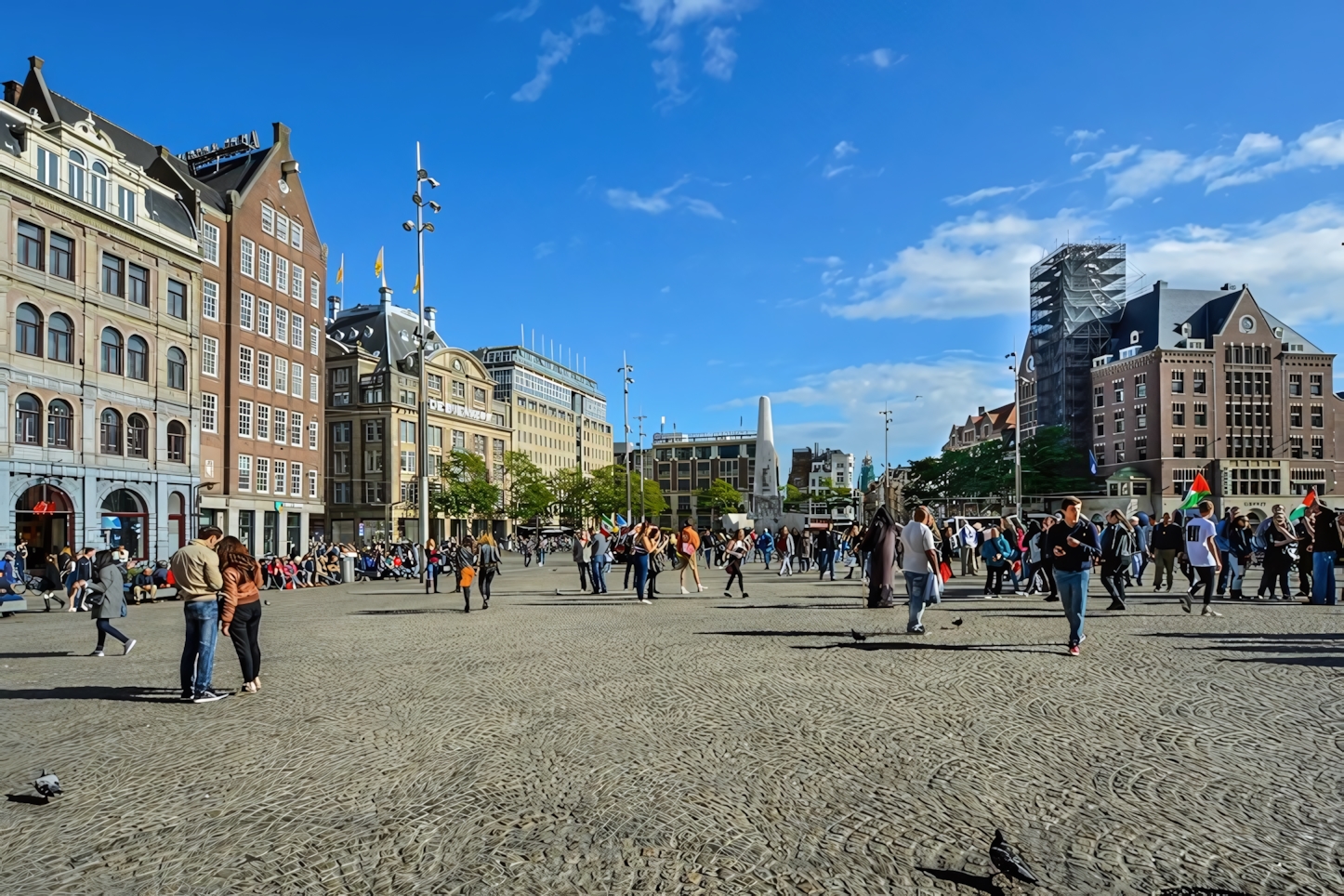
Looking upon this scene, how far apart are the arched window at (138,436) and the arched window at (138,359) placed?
5.35 feet

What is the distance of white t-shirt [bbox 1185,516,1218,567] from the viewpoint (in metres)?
16.1

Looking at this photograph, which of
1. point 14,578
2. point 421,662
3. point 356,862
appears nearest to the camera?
point 356,862

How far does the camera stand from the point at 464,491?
8138 cm

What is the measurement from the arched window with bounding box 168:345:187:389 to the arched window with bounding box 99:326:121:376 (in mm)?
3022

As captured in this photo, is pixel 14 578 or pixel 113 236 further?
pixel 113 236

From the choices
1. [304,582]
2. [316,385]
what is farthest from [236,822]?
[316,385]

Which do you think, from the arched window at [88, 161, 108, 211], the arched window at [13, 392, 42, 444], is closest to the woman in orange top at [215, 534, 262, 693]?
the arched window at [13, 392, 42, 444]

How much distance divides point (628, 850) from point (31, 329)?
3545 cm

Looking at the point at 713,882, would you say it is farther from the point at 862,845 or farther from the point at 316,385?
the point at 316,385

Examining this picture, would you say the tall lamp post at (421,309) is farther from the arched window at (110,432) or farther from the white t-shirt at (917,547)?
the white t-shirt at (917,547)

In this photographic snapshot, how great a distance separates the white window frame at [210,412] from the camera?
44906 millimetres

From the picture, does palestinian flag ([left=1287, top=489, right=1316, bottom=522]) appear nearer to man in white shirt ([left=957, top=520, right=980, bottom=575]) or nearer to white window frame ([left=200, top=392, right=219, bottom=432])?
man in white shirt ([left=957, top=520, right=980, bottom=575])

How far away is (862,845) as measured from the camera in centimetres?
488

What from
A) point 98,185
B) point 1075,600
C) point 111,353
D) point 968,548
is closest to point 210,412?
point 111,353
